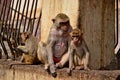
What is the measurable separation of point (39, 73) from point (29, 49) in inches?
61.4

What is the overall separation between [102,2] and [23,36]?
189cm

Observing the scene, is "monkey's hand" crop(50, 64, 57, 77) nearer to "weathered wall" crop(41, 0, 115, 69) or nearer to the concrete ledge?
the concrete ledge

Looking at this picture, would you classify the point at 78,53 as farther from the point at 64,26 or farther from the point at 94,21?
the point at 94,21

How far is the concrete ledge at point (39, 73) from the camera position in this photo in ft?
18.8

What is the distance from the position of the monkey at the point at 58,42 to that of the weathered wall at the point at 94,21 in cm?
51

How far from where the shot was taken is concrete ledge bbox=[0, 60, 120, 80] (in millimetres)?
5744

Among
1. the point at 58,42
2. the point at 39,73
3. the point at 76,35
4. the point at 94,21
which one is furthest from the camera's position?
the point at 94,21

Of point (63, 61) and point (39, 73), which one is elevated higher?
point (63, 61)

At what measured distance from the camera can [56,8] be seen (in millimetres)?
8250

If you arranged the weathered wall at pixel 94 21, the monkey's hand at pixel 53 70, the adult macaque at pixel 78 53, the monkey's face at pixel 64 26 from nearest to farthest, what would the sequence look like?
the adult macaque at pixel 78 53, the monkey's hand at pixel 53 70, the monkey's face at pixel 64 26, the weathered wall at pixel 94 21

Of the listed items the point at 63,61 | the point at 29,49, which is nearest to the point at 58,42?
the point at 63,61

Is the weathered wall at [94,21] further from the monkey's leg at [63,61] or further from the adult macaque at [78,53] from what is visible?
the adult macaque at [78,53]

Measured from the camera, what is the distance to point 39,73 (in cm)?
718

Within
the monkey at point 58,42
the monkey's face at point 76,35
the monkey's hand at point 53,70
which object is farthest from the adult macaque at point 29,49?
the monkey's face at point 76,35
